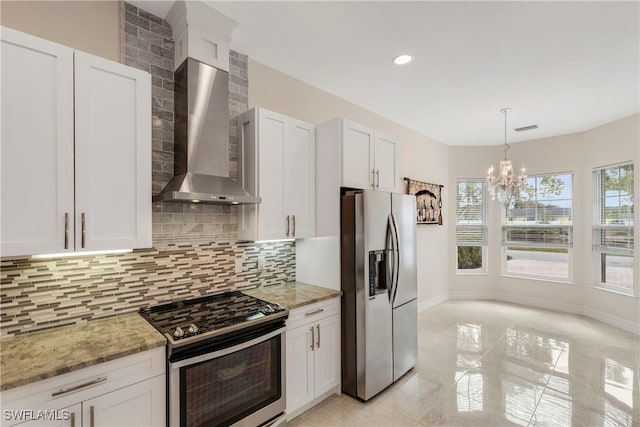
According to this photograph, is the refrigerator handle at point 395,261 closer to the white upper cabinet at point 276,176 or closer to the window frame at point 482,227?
the white upper cabinet at point 276,176

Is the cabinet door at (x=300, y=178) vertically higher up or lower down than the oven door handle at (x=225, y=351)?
higher up

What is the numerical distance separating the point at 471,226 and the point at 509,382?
3547 mm

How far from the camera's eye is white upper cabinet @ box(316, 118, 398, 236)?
8.78 feet

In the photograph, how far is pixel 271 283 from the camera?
2881 millimetres

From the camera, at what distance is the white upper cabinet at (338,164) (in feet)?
8.78

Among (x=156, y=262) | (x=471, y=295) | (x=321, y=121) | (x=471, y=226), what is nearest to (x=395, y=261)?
(x=321, y=121)

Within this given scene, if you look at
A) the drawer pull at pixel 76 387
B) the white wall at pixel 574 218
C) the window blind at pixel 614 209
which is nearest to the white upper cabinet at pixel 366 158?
the drawer pull at pixel 76 387

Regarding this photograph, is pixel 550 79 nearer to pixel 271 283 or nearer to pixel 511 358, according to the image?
pixel 511 358

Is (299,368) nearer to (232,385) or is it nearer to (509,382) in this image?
(232,385)

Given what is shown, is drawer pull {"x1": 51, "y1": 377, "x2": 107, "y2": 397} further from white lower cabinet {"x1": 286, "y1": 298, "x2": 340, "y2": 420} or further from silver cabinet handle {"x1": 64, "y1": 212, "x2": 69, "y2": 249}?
white lower cabinet {"x1": 286, "y1": 298, "x2": 340, "y2": 420}

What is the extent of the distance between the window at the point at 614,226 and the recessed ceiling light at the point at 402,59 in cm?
399

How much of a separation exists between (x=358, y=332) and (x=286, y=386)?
0.74 meters

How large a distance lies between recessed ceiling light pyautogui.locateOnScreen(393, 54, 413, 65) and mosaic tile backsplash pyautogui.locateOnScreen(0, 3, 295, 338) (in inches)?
55.9

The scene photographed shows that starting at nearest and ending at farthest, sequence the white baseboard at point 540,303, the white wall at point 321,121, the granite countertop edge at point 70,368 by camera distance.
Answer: the granite countertop edge at point 70,368 < the white wall at point 321,121 < the white baseboard at point 540,303
